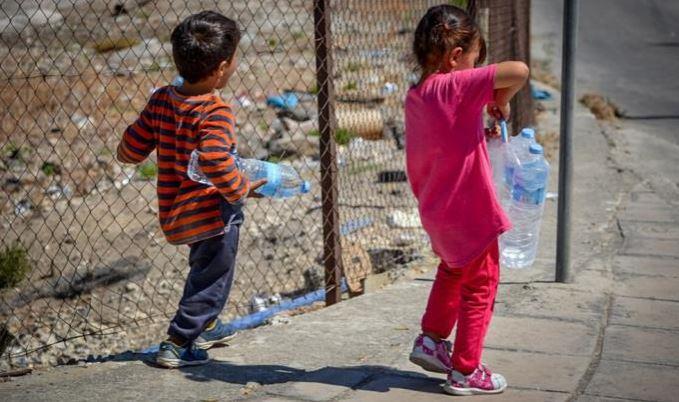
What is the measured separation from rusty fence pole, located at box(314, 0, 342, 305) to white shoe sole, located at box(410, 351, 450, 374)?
1395 millimetres

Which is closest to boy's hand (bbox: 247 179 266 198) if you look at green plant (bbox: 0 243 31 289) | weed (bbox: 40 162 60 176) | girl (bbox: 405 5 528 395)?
girl (bbox: 405 5 528 395)

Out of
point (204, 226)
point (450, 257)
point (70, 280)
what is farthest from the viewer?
point (70, 280)

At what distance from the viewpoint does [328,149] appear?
16.1ft

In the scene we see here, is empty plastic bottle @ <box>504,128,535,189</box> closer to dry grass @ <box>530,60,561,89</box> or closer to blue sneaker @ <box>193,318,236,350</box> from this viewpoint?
blue sneaker @ <box>193,318,236,350</box>

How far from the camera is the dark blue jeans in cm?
388

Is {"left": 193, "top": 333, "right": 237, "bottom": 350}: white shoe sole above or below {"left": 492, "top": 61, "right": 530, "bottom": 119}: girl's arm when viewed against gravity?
below

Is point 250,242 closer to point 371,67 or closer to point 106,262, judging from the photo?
point 106,262

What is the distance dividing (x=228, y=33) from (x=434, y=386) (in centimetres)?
157

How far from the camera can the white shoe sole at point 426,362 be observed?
3.72m

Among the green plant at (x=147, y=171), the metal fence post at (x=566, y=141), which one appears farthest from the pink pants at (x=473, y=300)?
the green plant at (x=147, y=171)

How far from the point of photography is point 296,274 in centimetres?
639

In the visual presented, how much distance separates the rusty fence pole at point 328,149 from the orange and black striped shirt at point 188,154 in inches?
43.9

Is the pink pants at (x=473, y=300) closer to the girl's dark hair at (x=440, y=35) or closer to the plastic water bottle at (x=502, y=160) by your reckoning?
the plastic water bottle at (x=502, y=160)

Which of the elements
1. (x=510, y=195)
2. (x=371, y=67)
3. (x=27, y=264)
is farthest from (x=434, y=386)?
(x=371, y=67)
